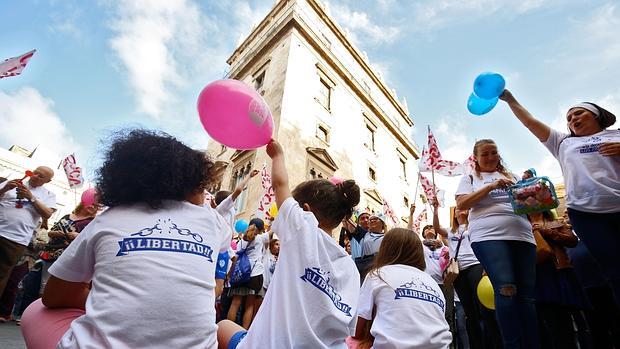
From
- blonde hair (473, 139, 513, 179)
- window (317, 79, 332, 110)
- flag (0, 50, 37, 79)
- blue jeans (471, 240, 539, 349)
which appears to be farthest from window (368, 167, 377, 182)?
blue jeans (471, 240, 539, 349)

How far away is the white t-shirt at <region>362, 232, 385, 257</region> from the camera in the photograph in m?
4.52

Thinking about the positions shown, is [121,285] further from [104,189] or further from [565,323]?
[565,323]

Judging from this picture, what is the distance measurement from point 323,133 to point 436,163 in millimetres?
10948

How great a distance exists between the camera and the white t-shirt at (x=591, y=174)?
229cm

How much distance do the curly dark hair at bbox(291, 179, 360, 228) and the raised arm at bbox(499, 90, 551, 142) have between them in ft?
6.07

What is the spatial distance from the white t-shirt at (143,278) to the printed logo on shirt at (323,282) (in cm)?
39

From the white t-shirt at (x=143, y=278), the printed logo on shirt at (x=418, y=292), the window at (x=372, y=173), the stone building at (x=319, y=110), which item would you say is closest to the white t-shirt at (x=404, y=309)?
the printed logo on shirt at (x=418, y=292)

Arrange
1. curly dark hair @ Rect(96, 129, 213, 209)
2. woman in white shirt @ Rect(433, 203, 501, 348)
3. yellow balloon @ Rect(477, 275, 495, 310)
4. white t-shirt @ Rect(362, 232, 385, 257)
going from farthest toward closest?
white t-shirt @ Rect(362, 232, 385, 257) → woman in white shirt @ Rect(433, 203, 501, 348) → yellow balloon @ Rect(477, 275, 495, 310) → curly dark hair @ Rect(96, 129, 213, 209)

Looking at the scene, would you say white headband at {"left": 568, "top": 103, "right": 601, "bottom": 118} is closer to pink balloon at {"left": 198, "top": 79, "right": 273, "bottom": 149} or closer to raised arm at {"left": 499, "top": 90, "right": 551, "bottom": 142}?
raised arm at {"left": 499, "top": 90, "right": 551, "bottom": 142}

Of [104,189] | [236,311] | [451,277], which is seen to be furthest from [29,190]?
[451,277]

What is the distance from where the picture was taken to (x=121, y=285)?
111cm

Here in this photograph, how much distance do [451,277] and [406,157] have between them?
22478 mm

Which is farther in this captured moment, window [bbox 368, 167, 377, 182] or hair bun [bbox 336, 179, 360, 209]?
window [bbox 368, 167, 377, 182]

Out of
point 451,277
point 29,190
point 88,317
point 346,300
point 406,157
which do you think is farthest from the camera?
point 406,157
